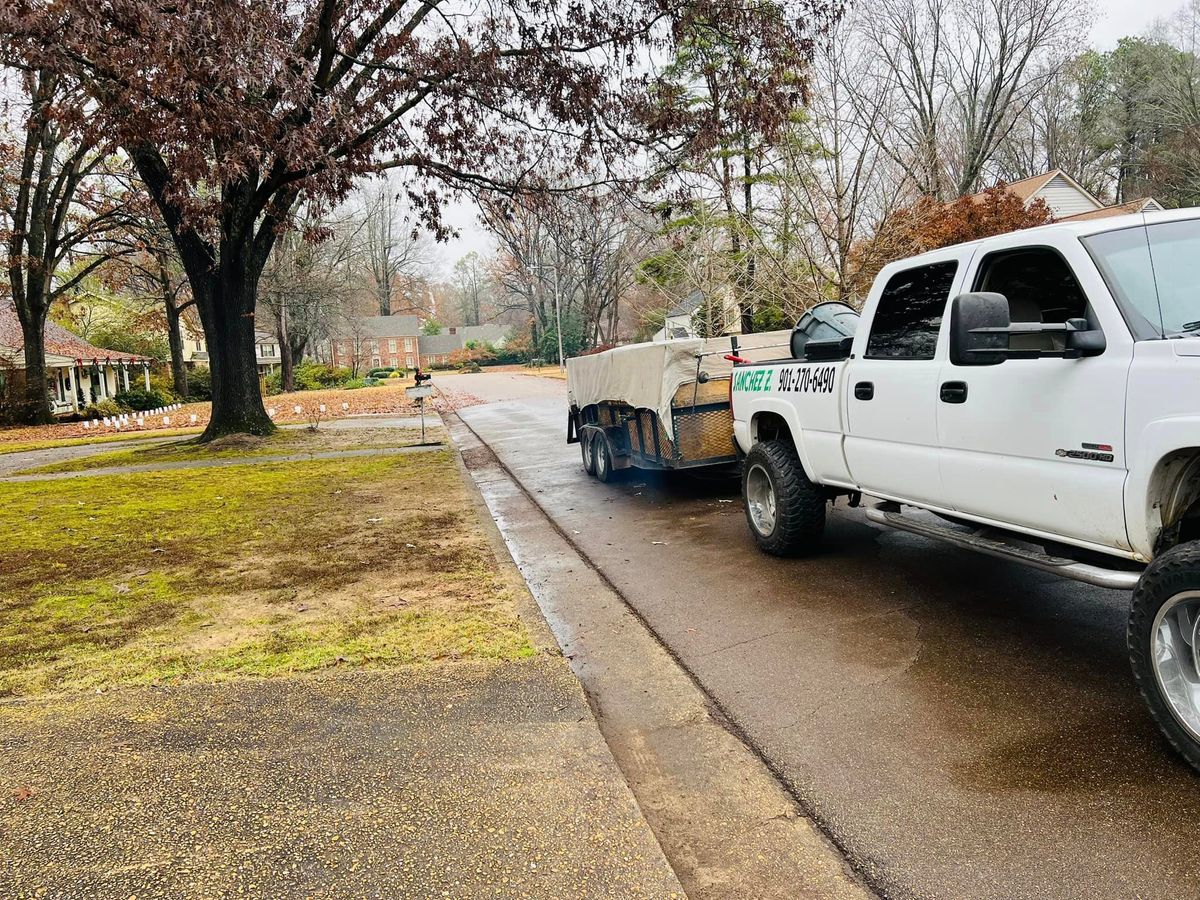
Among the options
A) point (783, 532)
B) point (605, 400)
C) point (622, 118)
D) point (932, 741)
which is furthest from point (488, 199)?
point (932, 741)

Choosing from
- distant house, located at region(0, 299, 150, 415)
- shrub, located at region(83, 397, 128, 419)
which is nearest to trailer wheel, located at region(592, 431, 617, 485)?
shrub, located at region(83, 397, 128, 419)

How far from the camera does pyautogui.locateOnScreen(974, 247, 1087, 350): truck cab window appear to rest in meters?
4.06

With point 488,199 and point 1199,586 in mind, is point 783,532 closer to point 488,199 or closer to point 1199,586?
point 1199,586

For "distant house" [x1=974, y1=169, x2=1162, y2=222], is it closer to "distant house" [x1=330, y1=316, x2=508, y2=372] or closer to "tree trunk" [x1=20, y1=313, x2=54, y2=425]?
"tree trunk" [x1=20, y1=313, x2=54, y2=425]

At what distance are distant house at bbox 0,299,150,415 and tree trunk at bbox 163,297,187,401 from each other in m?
1.51

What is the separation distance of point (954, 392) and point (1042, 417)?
0.63 m

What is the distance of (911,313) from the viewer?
5.09 metres

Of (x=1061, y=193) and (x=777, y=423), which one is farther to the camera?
(x=1061, y=193)

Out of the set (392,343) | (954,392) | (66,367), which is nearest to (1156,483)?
(954,392)

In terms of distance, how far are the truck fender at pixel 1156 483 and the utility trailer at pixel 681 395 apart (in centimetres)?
459

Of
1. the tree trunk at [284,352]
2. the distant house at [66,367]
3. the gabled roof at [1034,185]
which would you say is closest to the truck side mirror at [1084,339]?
the gabled roof at [1034,185]

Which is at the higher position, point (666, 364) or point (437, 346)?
point (437, 346)

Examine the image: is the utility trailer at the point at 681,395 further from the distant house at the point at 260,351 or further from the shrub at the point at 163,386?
the distant house at the point at 260,351

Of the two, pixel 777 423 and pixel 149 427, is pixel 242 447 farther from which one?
pixel 777 423
